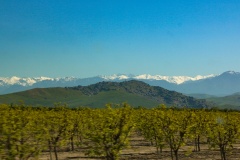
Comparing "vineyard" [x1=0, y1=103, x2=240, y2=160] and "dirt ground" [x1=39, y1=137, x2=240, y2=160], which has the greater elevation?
"vineyard" [x1=0, y1=103, x2=240, y2=160]

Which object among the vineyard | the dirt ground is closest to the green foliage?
the vineyard

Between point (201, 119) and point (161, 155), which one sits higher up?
point (201, 119)

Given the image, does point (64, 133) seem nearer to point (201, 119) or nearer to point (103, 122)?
point (103, 122)

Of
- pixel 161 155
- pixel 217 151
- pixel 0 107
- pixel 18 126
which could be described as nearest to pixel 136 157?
pixel 161 155

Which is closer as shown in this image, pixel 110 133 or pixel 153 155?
pixel 110 133

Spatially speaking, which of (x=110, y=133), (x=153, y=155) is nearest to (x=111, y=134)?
(x=110, y=133)

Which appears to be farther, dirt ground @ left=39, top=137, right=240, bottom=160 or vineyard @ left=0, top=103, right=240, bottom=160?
dirt ground @ left=39, top=137, right=240, bottom=160

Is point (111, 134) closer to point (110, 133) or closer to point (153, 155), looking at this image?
point (110, 133)

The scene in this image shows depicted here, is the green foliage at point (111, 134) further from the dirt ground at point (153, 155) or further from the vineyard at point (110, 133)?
the dirt ground at point (153, 155)

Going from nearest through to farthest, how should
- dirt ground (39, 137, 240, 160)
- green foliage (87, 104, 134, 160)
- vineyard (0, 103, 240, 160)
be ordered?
vineyard (0, 103, 240, 160) → green foliage (87, 104, 134, 160) → dirt ground (39, 137, 240, 160)

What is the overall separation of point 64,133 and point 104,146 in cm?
2466

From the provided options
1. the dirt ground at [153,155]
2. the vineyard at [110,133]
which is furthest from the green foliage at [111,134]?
the dirt ground at [153,155]

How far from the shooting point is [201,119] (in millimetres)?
68812

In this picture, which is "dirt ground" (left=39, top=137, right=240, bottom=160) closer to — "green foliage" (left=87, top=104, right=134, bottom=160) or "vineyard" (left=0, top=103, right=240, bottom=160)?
"vineyard" (left=0, top=103, right=240, bottom=160)
